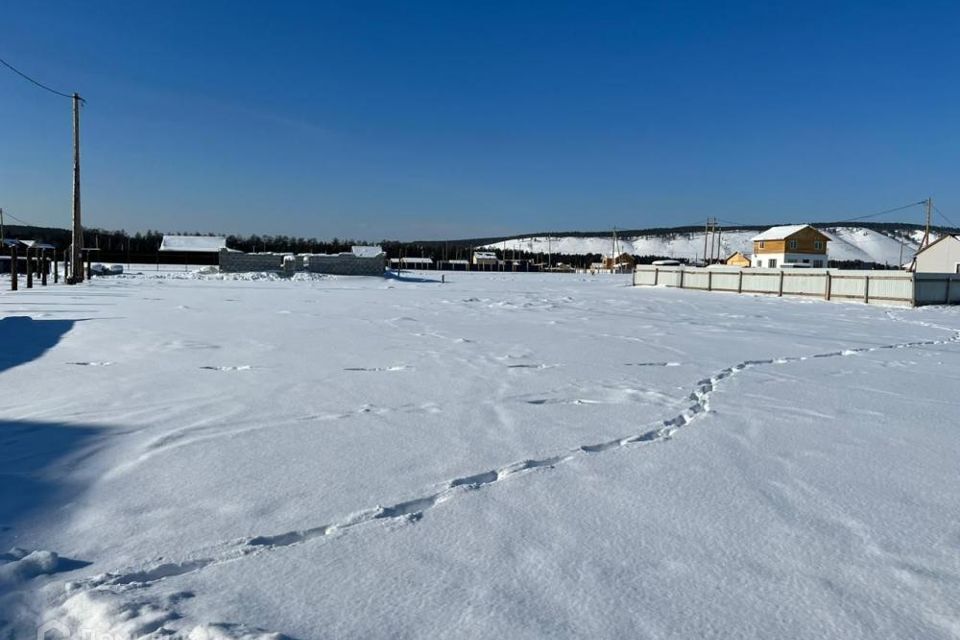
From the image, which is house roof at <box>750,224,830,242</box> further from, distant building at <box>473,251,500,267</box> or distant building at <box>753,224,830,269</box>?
distant building at <box>473,251,500,267</box>

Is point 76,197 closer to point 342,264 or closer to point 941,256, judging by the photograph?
point 342,264

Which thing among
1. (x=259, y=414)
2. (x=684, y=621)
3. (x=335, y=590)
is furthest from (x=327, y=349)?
(x=684, y=621)

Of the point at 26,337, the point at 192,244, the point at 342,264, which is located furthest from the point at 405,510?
the point at 192,244

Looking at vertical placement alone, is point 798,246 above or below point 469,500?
above

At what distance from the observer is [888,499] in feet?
11.1

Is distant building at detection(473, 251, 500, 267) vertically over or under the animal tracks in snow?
over

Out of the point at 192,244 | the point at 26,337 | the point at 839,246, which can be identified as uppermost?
the point at 839,246

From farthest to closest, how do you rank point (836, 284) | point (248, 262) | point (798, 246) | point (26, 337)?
point (798, 246), point (248, 262), point (836, 284), point (26, 337)

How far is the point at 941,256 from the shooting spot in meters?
42.3

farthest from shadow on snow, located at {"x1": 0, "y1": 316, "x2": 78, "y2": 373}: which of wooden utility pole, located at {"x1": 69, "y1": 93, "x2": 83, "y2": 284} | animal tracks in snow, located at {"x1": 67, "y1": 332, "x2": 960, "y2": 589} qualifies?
wooden utility pole, located at {"x1": 69, "y1": 93, "x2": 83, "y2": 284}

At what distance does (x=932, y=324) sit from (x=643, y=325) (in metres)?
8.62

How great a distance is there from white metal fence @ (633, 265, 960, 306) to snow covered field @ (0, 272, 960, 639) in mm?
19324

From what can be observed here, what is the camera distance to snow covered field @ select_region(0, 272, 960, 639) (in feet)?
7.24

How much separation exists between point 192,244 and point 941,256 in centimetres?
7289
